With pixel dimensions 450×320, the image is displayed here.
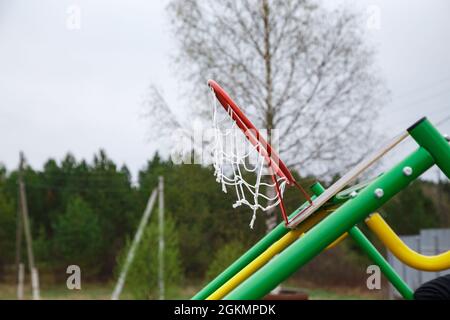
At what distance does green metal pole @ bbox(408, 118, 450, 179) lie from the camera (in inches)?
57.2

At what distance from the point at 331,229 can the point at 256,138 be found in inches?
29.4

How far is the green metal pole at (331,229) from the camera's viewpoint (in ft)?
4.51

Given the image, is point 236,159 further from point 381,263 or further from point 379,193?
point 379,193

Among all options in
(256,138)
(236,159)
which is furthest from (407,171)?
(236,159)

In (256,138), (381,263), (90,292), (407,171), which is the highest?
(90,292)

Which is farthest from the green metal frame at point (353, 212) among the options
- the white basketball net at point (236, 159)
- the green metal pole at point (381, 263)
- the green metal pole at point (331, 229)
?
the green metal pole at point (381, 263)

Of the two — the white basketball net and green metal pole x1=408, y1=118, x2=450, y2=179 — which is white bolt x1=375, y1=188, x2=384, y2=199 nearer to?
green metal pole x1=408, y1=118, x2=450, y2=179

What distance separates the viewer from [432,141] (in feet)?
4.78

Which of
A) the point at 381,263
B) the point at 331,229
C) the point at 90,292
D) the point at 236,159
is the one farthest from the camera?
the point at 90,292

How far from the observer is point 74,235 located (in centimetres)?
1474

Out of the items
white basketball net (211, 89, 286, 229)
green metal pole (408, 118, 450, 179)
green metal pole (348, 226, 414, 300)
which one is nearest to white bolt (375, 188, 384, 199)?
green metal pole (408, 118, 450, 179)

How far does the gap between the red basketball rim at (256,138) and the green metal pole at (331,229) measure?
1.95 feet

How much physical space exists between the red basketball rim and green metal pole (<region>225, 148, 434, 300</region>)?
23.4 inches

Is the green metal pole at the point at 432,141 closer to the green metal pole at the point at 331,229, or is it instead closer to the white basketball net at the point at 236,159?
the green metal pole at the point at 331,229
